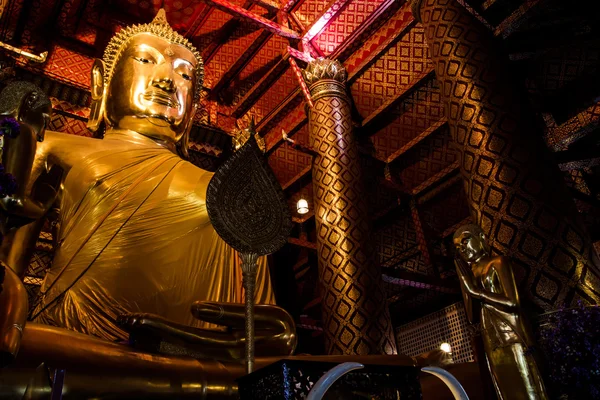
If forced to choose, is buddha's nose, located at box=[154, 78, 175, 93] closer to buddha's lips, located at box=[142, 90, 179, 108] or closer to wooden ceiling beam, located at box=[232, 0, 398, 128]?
buddha's lips, located at box=[142, 90, 179, 108]

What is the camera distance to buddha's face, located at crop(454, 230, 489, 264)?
231 centimetres

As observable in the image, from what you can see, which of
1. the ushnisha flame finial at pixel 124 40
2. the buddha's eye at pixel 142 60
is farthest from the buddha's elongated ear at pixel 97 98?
the buddha's eye at pixel 142 60

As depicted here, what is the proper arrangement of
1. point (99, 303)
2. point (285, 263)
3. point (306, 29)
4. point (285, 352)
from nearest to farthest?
point (285, 352), point (99, 303), point (306, 29), point (285, 263)

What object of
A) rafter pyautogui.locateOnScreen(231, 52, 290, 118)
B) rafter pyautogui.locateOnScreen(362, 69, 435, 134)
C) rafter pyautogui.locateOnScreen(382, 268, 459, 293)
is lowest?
rafter pyautogui.locateOnScreen(382, 268, 459, 293)

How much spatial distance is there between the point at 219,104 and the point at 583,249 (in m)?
5.11

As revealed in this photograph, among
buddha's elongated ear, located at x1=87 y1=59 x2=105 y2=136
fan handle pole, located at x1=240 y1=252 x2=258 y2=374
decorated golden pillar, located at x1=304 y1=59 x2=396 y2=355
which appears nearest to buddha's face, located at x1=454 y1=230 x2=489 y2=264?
fan handle pole, located at x1=240 y1=252 x2=258 y2=374

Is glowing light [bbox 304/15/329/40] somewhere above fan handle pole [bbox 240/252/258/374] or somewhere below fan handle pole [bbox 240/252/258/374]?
above

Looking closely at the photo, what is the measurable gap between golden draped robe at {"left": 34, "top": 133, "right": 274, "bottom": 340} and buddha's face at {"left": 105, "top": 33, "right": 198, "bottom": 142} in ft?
1.03

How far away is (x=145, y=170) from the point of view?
2848 mm

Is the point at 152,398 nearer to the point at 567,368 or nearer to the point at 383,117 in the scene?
the point at 567,368

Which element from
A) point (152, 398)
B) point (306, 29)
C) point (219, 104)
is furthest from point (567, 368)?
point (219, 104)

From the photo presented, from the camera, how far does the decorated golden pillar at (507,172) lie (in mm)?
2258

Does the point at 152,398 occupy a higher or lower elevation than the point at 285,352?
lower

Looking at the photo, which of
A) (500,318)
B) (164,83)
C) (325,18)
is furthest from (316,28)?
(500,318)
